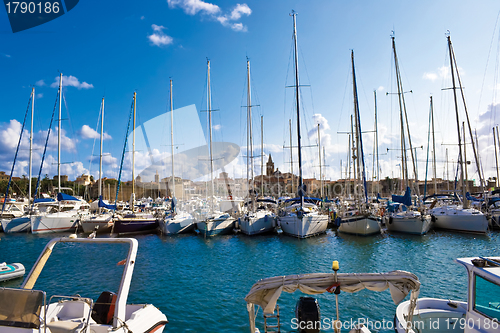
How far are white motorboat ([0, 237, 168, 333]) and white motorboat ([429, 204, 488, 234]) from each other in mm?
25678

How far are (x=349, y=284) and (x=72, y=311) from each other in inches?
228

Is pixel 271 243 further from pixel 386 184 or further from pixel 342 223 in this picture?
pixel 386 184

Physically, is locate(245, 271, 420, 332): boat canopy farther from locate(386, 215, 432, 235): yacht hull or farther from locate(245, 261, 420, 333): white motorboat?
locate(386, 215, 432, 235): yacht hull

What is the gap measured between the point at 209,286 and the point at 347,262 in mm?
7898

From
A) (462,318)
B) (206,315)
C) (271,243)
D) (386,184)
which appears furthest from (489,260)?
(386,184)

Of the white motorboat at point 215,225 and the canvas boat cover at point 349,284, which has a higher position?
the canvas boat cover at point 349,284

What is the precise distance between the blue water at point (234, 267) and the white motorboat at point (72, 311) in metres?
2.55

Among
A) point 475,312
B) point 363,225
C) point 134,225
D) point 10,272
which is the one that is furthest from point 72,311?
point 134,225

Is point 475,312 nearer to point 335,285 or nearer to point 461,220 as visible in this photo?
point 335,285

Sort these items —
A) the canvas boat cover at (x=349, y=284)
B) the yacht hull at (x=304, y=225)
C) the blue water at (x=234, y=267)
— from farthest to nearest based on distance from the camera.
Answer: the yacht hull at (x=304, y=225)
the blue water at (x=234, y=267)
the canvas boat cover at (x=349, y=284)

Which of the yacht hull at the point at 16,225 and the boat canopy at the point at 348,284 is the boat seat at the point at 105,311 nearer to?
the boat canopy at the point at 348,284

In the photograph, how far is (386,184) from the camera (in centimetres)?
10219

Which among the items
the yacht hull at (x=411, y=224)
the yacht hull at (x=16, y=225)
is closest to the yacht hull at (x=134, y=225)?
the yacht hull at (x=16, y=225)

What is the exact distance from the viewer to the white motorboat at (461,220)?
73.4ft
